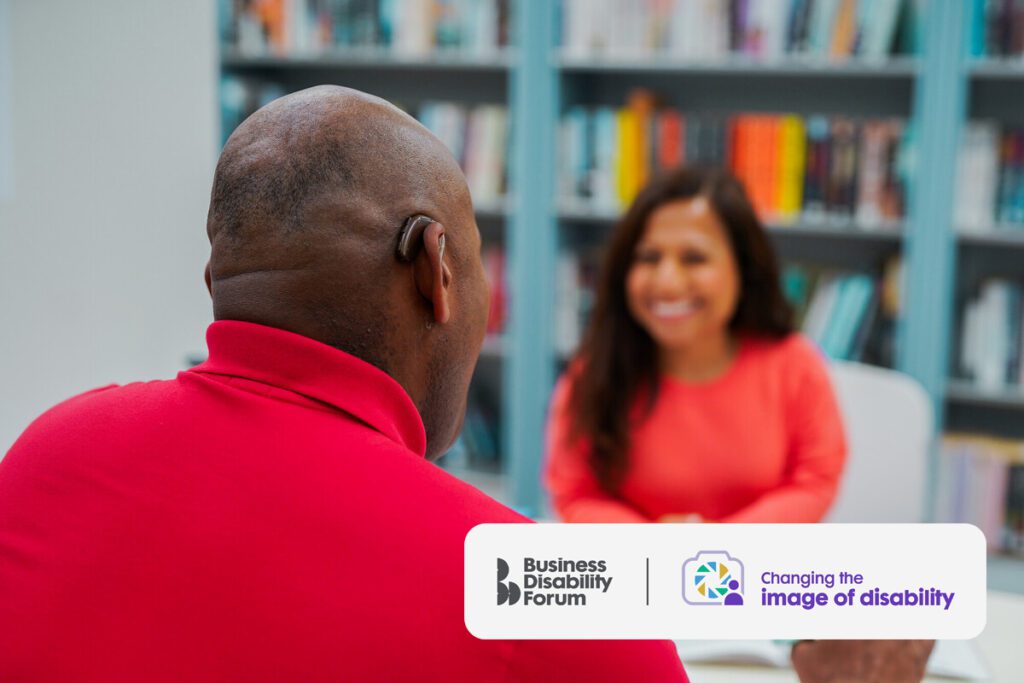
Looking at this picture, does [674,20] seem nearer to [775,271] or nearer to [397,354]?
[775,271]

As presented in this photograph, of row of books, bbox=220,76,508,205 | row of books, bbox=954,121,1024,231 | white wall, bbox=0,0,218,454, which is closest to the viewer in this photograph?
white wall, bbox=0,0,218,454

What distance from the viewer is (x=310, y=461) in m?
0.58

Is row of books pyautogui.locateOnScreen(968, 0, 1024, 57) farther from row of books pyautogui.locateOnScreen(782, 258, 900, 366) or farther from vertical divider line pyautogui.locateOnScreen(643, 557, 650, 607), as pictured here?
vertical divider line pyautogui.locateOnScreen(643, 557, 650, 607)

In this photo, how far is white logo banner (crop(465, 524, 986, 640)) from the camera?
1.82ft

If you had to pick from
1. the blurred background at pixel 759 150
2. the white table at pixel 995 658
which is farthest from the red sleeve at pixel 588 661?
the blurred background at pixel 759 150

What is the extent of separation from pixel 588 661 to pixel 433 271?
249 millimetres

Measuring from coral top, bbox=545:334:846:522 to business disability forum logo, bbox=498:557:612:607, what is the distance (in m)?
1.09

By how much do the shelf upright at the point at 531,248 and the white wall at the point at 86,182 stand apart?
6.40 feet

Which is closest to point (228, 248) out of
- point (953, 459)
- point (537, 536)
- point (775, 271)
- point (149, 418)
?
point (149, 418)

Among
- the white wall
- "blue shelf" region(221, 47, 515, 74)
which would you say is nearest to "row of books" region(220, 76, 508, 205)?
"blue shelf" region(221, 47, 515, 74)

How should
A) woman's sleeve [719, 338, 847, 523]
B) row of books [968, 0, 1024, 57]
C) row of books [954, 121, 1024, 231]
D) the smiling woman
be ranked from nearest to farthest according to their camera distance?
1. woman's sleeve [719, 338, 847, 523]
2. the smiling woman
3. row of books [968, 0, 1024, 57]
4. row of books [954, 121, 1024, 231]

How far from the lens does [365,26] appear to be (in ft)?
9.57

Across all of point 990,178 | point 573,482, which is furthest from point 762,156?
point 573,482

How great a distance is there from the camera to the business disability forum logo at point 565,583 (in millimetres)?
556
